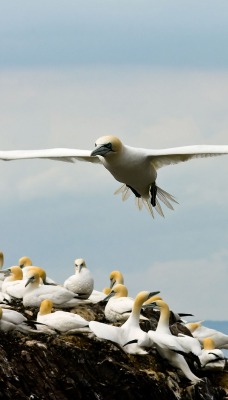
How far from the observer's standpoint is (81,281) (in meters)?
23.9

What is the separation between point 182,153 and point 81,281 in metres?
2.26

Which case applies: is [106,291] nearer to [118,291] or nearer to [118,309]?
[118,291]

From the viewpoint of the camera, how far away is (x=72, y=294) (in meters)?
23.1

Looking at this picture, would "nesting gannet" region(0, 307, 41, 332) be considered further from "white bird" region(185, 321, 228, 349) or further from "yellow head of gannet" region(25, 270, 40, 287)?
"white bird" region(185, 321, 228, 349)

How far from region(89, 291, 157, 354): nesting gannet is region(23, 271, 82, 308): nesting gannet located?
1.21m

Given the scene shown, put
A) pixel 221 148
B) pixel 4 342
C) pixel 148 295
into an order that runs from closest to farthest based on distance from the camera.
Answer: pixel 4 342, pixel 148 295, pixel 221 148

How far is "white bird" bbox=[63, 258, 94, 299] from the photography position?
939 inches

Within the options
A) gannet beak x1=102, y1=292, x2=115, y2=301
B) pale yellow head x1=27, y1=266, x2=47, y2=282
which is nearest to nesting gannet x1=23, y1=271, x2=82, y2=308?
gannet beak x1=102, y1=292, x2=115, y2=301

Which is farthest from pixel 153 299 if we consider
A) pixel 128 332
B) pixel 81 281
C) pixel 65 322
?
pixel 65 322

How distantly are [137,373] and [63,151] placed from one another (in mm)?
5454

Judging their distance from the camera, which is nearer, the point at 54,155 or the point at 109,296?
Answer: the point at 109,296

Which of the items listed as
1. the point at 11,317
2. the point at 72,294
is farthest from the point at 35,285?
the point at 11,317

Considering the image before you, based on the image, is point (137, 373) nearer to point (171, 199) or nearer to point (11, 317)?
point (11, 317)

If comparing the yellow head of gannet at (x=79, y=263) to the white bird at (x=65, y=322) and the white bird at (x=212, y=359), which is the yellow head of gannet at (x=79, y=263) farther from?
the white bird at (x=65, y=322)
